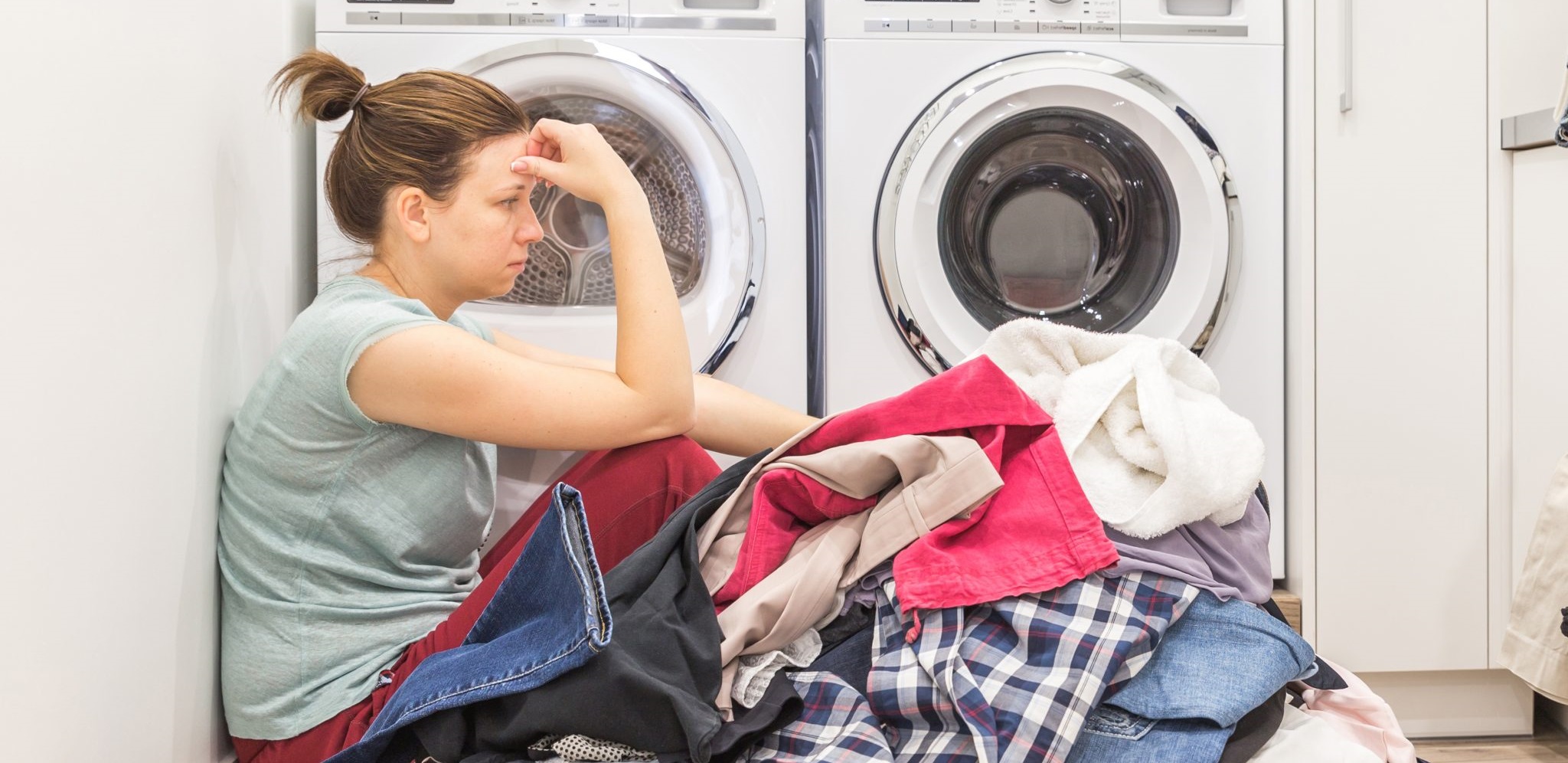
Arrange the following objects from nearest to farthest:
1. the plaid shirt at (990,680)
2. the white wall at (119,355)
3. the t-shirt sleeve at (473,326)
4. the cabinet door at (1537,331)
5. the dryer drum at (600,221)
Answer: the white wall at (119,355), the plaid shirt at (990,680), the t-shirt sleeve at (473,326), the cabinet door at (1537,331), the dryer drum at (600,221)

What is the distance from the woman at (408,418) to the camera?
104 centimetres

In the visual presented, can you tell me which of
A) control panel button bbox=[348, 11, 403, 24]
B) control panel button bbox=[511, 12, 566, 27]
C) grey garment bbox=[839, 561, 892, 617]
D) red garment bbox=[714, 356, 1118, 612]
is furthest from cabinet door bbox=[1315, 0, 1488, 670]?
control panel button bbox=[348, 11, 403, 24]

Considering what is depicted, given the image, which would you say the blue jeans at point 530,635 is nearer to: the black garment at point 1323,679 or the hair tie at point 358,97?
the hair tie at point 358,97

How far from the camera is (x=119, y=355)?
914 millimetres

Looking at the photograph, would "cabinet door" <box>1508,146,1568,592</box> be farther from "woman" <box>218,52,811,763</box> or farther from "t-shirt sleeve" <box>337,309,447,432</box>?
"t-shirt sleeve" <box>337,309,447,432</box>

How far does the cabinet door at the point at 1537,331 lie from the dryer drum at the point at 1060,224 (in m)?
0.49

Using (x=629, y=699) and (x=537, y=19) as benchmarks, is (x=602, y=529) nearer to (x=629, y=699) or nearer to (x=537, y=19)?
(x=629, y=699)

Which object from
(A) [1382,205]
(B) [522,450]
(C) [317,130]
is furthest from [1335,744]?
(C) [317,130]

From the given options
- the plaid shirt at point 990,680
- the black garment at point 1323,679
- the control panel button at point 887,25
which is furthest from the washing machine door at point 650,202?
the black garment at point 1323,679

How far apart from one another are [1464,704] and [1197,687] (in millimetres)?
1052

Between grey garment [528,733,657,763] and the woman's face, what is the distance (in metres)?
0.54

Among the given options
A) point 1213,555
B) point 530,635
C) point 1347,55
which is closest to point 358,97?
point 530,635

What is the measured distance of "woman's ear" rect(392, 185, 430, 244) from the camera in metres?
1.13

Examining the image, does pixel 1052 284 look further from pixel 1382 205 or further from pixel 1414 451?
pixel 1414 451
